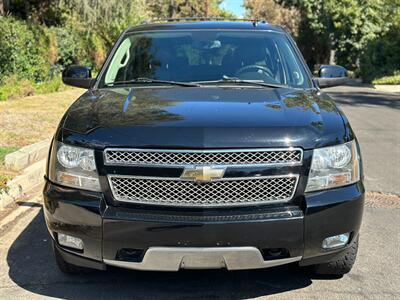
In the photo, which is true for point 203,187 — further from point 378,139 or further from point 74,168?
point 378,139

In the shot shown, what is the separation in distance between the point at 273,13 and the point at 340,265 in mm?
61452

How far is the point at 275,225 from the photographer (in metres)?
3.11

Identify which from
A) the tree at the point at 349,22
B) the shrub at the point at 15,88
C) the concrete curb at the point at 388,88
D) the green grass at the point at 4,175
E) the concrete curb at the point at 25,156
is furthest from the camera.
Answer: the tree at the point at 349,22

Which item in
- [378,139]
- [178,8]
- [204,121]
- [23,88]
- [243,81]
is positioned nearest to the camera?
[204,121]

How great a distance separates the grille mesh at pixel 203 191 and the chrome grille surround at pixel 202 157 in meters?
0.10

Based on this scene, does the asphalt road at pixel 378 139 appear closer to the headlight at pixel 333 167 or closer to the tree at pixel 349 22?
the headlight at pixel 333 167

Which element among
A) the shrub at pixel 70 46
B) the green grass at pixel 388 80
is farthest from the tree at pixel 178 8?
the shrub at pixel 70 46

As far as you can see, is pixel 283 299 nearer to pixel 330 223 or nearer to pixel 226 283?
pixel 226 283

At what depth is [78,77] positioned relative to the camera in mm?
5227

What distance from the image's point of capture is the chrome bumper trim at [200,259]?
312cm

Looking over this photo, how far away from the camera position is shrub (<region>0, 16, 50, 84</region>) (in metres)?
15.1

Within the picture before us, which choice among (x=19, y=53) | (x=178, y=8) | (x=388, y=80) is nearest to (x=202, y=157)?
(x=19, y=53)

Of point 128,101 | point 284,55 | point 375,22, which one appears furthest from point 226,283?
point 375,22

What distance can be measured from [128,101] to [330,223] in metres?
1.62
